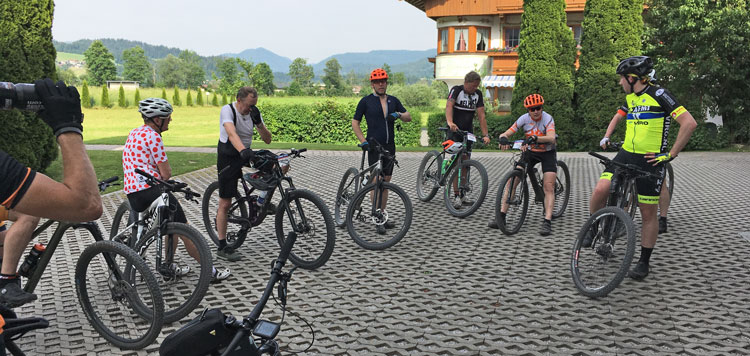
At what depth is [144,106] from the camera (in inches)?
222

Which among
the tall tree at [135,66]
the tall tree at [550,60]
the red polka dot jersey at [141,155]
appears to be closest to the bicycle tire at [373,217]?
the red polka dot jersey at [141,155]

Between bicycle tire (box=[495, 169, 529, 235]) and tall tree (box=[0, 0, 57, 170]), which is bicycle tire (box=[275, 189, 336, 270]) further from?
tall tree (box=[0, 0, 57, 170])

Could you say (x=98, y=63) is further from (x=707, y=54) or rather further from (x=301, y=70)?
(x=707, y=54)

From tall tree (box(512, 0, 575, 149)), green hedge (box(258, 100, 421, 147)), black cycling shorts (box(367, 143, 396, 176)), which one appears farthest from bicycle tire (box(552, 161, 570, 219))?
green hedge (box(258, 100, 421, 147))

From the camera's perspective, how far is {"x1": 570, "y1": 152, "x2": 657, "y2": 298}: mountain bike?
555 cm

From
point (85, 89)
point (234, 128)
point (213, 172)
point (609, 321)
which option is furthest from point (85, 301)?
point (85, 89)

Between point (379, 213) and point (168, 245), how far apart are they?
2931mm

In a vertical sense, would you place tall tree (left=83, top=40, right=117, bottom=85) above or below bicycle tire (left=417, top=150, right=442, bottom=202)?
above

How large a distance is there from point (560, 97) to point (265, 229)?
16.2 m

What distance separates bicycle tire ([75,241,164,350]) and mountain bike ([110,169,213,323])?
312 millimetres

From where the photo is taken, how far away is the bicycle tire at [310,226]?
640 cm

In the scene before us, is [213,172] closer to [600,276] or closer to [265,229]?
[265,229]

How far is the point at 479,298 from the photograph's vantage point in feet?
18.6

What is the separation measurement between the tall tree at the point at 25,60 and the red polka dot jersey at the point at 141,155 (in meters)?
7.86
